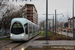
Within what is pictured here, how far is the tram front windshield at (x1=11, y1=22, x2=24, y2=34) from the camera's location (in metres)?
16.5

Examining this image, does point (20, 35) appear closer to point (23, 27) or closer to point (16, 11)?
point (23, 27)

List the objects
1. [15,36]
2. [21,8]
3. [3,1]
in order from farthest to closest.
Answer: [21,8] < [3,1] < [15,36]

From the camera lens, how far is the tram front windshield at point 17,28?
16500 mm

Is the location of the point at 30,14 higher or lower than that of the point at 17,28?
higher

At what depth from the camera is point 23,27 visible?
1670 cm

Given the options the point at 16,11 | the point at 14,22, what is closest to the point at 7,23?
the point at 16,11

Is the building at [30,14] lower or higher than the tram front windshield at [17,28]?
higher

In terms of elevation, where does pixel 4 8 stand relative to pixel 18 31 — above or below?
above

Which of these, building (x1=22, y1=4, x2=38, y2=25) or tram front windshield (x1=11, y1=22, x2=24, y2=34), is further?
building (x1=22, y1=4, x2=38, y2=25)

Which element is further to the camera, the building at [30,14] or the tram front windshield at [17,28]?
the building at [30,14]

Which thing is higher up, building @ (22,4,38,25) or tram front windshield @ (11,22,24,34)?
building @ (22,4,38,25)

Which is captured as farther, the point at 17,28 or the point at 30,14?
the point at 30,14

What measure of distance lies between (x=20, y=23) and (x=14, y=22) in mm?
907

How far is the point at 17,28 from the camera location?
54.8 feet
